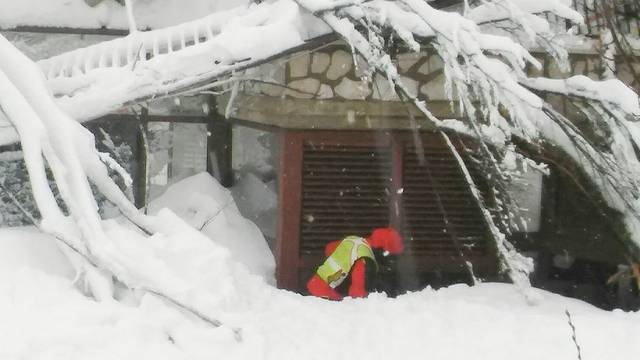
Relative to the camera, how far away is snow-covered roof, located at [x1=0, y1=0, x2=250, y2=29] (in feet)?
29.3

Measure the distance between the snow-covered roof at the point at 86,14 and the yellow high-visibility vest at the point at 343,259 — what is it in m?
3.08

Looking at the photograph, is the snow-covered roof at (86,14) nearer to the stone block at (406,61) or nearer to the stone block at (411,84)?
the stone block at (406,61)

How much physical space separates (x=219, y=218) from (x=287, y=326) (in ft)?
10.6

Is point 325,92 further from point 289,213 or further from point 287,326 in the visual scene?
point 287,326

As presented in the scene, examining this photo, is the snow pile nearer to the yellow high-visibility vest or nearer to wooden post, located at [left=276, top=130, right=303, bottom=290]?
the yellow high-visibility vest

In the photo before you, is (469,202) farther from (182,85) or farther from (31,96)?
(31,96)

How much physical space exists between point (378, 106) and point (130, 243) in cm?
332

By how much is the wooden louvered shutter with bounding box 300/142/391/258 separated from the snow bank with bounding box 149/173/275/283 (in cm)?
62

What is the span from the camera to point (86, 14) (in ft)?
29.6

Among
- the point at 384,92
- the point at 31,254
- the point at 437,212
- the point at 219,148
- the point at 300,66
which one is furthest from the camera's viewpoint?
the point at 219,148

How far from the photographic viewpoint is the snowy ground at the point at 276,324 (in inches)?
190

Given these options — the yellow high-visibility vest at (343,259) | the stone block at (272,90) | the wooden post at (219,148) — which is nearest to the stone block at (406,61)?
the stone block at (272,90)

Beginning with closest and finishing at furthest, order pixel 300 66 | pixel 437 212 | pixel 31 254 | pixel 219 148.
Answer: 1. pixel 31 254
2. pixel 300 66
3. pixel 437 212
4. pixel 219 148

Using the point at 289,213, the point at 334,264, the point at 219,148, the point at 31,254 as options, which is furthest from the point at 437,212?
the point at 31,254
